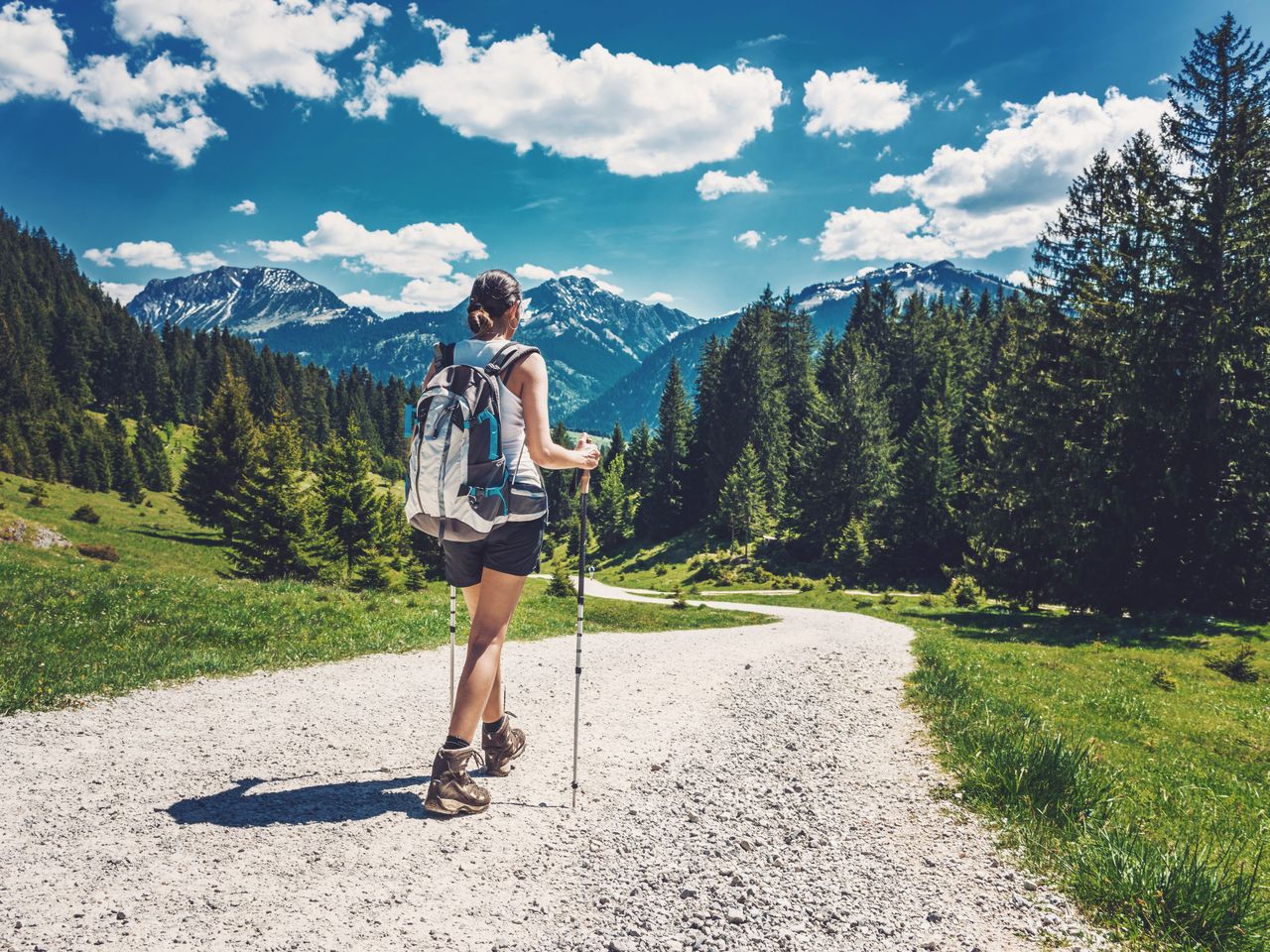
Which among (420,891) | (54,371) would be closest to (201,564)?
(420,891)

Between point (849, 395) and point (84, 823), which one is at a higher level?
point (849, 395)

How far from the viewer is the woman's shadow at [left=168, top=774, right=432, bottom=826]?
4.64m

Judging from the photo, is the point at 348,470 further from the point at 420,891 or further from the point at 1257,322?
the point at 1257,322

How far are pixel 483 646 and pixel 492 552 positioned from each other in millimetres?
774

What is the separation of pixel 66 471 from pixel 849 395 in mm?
83328

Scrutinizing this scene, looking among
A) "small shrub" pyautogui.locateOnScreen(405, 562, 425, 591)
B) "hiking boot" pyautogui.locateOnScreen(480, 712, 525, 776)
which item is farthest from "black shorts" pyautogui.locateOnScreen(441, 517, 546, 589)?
"small shrub" pyautogui.locateOnScreen(405, 562, 425, 591)

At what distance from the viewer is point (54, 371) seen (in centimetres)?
11331

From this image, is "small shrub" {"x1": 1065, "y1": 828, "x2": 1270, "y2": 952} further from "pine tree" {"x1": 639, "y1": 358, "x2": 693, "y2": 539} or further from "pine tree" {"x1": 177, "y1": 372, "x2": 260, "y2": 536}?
"pine tree" {"x1": 639, "y1": 358, "x2": 693, "y2": 539}

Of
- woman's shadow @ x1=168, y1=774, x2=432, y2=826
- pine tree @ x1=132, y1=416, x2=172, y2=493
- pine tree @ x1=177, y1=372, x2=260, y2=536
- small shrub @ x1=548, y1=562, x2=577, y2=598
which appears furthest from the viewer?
pine tree @ x1=132, y1=416, x2=172, y2=493

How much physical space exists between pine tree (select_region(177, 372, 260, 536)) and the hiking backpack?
55438mm

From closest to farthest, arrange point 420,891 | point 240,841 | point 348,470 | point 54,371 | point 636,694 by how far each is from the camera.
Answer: point 420,891 < point 240,841 < point 636,694 < point 348,470 < point 54,371

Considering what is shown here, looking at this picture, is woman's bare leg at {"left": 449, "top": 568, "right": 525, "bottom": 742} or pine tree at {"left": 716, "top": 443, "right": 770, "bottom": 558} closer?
woman's bare leg at {"left": 449, "top": 568, "right": 525, "bottom": 742}

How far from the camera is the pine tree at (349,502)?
37.8 m

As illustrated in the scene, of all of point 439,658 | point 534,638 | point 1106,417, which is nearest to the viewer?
point 439,658
